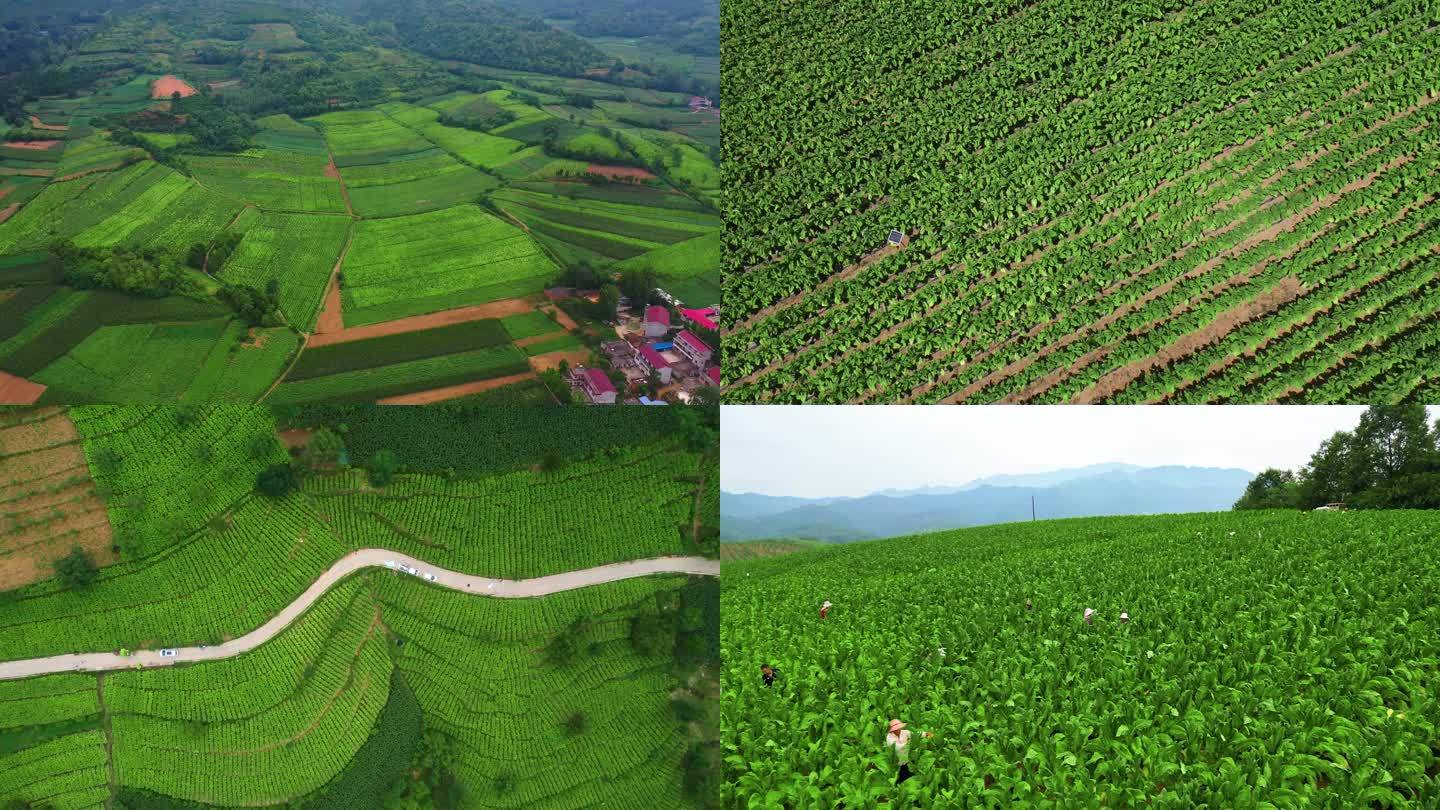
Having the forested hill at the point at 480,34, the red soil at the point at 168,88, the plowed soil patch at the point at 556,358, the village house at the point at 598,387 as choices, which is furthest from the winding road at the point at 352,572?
the forested hill at the point at 480,34

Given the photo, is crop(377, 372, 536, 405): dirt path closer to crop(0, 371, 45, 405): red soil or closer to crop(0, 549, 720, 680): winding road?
crop(0, 549, 720, 680): winding road

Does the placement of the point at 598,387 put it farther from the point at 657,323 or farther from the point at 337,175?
the point at 337,175

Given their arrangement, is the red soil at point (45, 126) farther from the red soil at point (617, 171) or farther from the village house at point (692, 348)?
the village house at point (692, 348)

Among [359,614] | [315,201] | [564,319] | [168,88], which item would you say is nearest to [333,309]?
[315,201]

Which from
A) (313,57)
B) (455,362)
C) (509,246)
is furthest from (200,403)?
(313,57)

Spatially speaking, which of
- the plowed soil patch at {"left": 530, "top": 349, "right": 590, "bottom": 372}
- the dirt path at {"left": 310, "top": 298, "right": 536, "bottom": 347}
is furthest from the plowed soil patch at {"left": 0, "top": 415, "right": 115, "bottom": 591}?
the plowed soil patch at {"left": 530, "top": 349, "right": 590, "bottom": 372}

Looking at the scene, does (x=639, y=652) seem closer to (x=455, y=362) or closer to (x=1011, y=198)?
(x=455, y=362)
